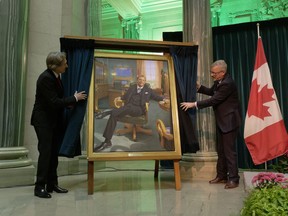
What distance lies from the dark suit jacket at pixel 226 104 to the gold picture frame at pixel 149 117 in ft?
1.81

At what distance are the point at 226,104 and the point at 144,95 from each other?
44.1 inches

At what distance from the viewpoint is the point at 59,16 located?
5.33m

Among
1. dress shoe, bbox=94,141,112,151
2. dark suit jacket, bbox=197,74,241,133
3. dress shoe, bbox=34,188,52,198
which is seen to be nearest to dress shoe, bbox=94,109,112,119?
dress shoe, bbox=94,141,112,151

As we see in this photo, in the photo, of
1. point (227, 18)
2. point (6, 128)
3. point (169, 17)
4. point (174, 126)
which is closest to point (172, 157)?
point (174, 126)

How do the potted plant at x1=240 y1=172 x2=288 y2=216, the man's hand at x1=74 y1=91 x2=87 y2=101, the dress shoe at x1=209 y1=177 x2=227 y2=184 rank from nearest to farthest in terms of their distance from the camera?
the potted plant at x1=240 y1=172 x2=288 y2=216 < the man's hand at x1=74 y1=91 x2=87 y2=101 < the dress shoe at x1=209 y1=177 x2=227 y2=184

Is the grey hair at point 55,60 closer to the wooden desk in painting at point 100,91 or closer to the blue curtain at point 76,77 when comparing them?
the blue curtain at point 76,77

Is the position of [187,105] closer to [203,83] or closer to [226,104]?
[226,104]

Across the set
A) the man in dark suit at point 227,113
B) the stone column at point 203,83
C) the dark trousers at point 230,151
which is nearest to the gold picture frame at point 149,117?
the man in dark suit at point 227,113

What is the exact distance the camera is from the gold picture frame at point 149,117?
3.43 meters

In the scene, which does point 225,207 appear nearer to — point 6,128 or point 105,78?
point 105,78

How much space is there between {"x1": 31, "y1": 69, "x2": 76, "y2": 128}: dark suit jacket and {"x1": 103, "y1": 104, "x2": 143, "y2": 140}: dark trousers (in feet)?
1.57

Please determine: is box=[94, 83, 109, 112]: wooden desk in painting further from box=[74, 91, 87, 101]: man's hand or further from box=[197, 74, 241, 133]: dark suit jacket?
box=[197, 74, 241, 133]: dark suit jacket

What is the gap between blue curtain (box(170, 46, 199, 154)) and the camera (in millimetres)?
3756

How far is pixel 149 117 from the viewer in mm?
3639
